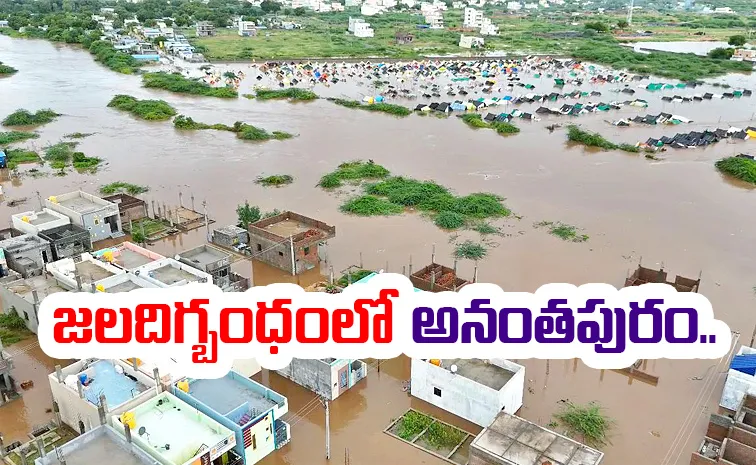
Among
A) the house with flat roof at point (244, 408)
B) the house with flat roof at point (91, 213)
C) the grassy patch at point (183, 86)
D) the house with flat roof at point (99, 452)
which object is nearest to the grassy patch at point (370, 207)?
the house with flat roof at point (91, 213)

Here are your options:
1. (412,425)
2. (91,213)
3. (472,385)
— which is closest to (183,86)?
(91,213)

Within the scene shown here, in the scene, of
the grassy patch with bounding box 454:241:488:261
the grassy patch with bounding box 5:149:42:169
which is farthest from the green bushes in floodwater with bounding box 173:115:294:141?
the grassy patch with bounding box 454:241:488:261

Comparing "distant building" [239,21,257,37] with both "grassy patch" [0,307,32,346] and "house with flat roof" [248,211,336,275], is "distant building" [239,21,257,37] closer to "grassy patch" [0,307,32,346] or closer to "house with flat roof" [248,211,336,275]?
"house with flat roof" [248,211,336,275]

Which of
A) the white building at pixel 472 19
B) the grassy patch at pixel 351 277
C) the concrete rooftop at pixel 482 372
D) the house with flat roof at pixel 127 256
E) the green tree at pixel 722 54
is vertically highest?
the white building at pixel 472 19

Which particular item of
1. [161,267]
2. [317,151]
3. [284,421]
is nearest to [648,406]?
[284,421]

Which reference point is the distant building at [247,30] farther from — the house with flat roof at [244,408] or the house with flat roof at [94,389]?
the house with flat roof at [244,408]

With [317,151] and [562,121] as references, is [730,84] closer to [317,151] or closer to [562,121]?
[562,121]
